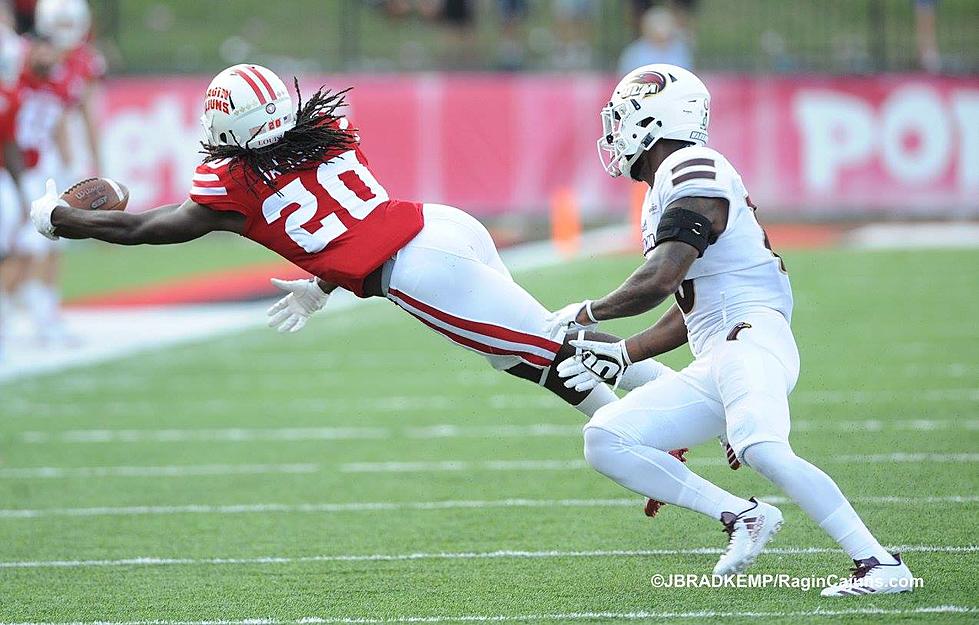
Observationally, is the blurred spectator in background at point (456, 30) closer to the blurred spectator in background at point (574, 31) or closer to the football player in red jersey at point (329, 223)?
the blurred spectator in background at point (574, 31)

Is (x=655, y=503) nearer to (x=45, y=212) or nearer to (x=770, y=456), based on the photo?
(x=770, y=456)

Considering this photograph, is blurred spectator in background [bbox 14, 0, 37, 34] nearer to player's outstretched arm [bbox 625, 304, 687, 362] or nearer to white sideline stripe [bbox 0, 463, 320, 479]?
white sideline stripe [bbox 0, 463, 320, 479]

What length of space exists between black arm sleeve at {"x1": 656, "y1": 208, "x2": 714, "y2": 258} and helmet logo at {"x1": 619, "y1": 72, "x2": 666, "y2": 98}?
17.1 inches

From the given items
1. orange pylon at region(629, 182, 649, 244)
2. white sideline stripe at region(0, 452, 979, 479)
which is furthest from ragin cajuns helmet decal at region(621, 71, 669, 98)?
orange pylon at region(629, 182, 649, 244)

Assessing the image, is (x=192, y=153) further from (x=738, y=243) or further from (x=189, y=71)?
(x=738, y=243)

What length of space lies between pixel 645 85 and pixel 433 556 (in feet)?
5.52

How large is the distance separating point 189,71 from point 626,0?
16.5 feet

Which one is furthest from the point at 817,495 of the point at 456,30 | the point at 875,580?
the point at 456,30

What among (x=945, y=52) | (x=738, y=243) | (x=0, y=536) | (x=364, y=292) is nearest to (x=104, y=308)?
(x=0, y=536)

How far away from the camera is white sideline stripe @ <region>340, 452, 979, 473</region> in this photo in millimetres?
6188

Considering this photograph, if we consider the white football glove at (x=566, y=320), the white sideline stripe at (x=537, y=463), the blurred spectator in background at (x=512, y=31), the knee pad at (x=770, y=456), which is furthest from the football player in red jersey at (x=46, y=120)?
the blurred spectator in background at (x=512, y=31)

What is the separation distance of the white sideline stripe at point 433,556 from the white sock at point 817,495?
0.63 m

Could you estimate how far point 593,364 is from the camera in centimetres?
440

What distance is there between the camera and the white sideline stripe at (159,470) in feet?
21.4
